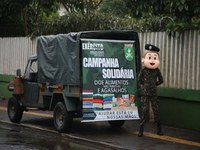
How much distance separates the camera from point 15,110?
13.4m

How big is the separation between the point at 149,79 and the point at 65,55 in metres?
2.20

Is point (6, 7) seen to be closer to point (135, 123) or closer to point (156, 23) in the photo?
point (156, 23)

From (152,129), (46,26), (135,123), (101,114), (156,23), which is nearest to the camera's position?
(101,114)

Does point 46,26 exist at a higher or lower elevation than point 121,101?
higher

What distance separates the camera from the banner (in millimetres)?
10734

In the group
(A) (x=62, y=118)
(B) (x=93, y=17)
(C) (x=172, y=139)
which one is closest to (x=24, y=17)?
(B) (x=93, y=17)

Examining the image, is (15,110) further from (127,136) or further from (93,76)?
(127,136)

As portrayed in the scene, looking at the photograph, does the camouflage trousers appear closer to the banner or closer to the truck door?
the banner

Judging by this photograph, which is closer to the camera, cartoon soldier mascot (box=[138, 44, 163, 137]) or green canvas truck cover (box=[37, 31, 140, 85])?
cartoon soldier mascot (box=[138, 44, 163, 137])

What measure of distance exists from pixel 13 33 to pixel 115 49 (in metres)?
12.3

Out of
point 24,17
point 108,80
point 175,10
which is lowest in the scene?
point 108,80

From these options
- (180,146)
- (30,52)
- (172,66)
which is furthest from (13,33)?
(180,146)

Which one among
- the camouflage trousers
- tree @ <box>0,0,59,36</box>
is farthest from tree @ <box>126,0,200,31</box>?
tree @ <box>0,0,59,36</box>

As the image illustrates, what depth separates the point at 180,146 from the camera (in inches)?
377
